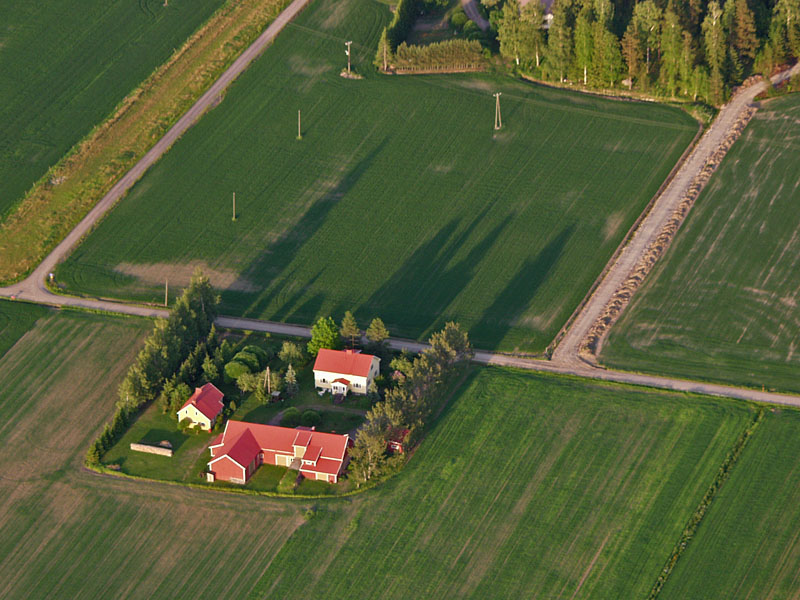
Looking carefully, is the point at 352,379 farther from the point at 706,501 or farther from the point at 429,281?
the point at 706,501

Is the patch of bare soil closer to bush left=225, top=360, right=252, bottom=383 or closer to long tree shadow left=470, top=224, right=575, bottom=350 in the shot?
bush left=225, top=360, right=252, bottom=383

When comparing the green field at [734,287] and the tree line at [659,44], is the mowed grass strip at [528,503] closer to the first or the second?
the green field at [734,287]

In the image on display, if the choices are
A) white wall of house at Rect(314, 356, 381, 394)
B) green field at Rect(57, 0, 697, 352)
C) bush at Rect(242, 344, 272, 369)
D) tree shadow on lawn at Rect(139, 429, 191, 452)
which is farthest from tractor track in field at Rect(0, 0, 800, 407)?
tree shadow on lawn at Rect(139, 429, 191, 452)

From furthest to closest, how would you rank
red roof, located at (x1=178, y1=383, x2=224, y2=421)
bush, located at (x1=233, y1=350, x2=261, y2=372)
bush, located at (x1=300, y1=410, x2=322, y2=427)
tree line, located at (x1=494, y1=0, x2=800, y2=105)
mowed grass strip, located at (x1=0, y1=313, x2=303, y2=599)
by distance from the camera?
tree line, located at (x1=494, y1=0, x2=800, y2=105), bush, located at (x1=233, y1=350, x2=261, y2=372), bush, located at (x1=300, y1=410, x2=322, y2=427), red roof, located at (x1=178, y1=383, x2=224, y2=421), mowed grass strip, located at (x1=0, y1=313, x2=303, y2=599)

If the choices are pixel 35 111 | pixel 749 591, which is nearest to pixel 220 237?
pixel 35 111

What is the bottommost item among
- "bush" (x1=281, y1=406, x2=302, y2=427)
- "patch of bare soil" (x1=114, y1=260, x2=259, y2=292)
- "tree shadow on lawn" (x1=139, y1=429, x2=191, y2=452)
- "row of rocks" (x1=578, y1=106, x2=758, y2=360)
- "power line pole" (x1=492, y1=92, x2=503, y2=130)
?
"tree shadow on lawn" (x1=139, y1=429, x2=191, y2=452)

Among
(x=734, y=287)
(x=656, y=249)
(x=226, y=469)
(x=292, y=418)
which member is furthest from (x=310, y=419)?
(x=734, y=287)

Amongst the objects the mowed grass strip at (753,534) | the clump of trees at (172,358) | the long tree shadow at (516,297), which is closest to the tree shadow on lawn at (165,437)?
the clump of trees at (172,358)
